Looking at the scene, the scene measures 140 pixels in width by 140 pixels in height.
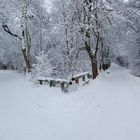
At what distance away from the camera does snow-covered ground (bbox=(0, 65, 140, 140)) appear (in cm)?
769

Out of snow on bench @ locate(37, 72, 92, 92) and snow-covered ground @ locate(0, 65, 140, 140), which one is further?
snow on bench @ locate(37, 72, 92, 92)

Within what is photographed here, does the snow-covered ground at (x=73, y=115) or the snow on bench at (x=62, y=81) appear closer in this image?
the snow-covered ground at (x=73, y=115)

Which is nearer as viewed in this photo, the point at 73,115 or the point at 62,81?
the point at 73,115

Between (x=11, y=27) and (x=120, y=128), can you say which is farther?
(x=11, y=27)

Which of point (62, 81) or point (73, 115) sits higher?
point (62, 81)

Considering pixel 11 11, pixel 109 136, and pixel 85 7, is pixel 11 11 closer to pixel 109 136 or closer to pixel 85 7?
pixel 85 7

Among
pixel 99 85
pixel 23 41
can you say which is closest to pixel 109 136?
pixel 99 85

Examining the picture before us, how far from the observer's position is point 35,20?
26172 millimetres

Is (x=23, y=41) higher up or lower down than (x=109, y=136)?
higher up

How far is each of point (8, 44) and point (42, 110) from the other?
25353 millimetres

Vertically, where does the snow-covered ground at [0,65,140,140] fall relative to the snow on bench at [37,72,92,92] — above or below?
below

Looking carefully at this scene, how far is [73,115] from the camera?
9.81 metres

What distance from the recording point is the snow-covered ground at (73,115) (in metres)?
7.69

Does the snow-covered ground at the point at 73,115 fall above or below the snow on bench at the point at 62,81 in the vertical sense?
below
